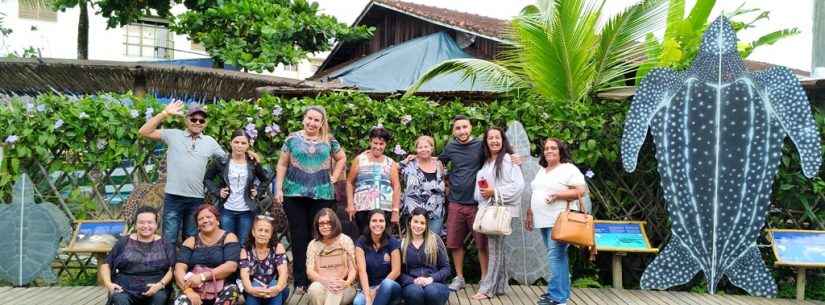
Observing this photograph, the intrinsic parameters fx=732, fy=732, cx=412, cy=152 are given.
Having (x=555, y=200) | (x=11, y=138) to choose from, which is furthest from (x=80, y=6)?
(x=555, y=200)

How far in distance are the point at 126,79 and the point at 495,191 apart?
4999mm

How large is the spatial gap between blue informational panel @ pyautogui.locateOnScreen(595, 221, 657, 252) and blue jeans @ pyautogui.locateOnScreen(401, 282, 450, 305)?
1.64m

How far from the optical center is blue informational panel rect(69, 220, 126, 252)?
5516 millimetres

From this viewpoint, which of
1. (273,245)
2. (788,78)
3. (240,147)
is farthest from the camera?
(788,78)

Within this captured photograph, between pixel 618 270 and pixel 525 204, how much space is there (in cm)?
89

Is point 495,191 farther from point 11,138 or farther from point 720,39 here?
point 11,138

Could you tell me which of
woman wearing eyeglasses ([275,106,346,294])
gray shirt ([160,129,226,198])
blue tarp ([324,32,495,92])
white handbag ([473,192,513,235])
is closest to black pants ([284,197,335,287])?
woman wearing eyeglasses ([275,106,346,294])

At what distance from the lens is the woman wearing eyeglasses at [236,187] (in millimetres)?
5070

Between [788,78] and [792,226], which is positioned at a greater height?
[788,78]

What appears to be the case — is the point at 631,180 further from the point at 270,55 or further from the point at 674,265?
the point at 270,55

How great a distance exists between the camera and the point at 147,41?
68.6 feet

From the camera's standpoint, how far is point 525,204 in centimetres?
586

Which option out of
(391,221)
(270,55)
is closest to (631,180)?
(391,221)

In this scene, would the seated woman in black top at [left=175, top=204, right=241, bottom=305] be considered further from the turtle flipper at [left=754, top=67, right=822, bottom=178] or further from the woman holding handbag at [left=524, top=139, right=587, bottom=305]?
the turtle flipper at [left=754, top=67, right=822, bottom=178]
